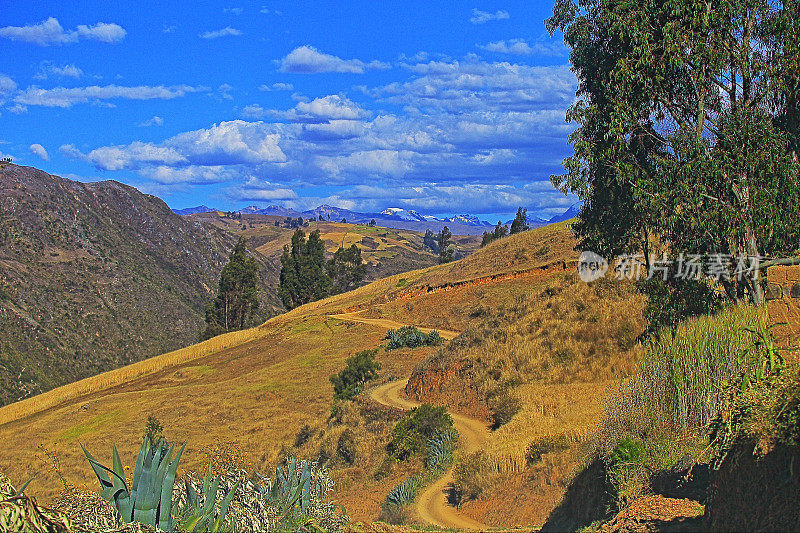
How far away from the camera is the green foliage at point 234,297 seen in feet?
207

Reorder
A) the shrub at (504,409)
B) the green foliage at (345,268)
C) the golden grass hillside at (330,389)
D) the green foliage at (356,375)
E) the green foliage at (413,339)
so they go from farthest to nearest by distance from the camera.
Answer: the green foliage at (345,268), the green foliage at (413,339), the green foliage at (356,375), the shrub at (504,409), the golden grass hillside at (330,389)

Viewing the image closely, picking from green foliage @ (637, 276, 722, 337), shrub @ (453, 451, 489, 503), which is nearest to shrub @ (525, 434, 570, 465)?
shrub @ (453, 451, 489, 503)

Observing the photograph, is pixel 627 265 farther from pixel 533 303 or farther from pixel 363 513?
pixel 363 513

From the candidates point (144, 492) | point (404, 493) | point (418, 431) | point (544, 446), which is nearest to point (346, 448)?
point (418, 431)

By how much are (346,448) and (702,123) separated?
11593 millimetres

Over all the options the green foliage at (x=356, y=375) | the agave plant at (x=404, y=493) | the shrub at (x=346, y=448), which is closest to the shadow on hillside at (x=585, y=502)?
the agave plant at (x=404, y=493)

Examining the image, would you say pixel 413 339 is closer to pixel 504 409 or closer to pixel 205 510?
pixel 504 409

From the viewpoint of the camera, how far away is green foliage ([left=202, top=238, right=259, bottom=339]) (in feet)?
207

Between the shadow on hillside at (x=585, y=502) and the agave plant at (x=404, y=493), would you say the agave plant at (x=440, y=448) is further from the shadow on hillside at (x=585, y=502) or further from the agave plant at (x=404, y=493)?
the shadow on hillside at (x=585, y=502)

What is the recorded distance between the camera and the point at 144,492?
17.4 feet

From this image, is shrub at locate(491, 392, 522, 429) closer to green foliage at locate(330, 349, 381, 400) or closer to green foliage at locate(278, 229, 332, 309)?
green foliage at locate(330, 349, 381, 400)

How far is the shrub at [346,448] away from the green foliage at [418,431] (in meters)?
1.21

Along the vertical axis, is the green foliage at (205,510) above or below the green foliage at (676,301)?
below

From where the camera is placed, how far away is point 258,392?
2989cm
